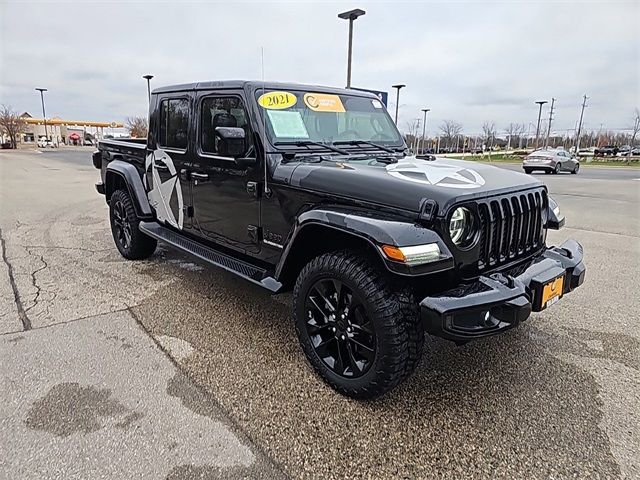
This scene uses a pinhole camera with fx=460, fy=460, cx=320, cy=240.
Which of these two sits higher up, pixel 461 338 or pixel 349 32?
pixel 349 32

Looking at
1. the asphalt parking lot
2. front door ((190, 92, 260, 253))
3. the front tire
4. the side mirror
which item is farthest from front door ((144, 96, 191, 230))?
the front tire

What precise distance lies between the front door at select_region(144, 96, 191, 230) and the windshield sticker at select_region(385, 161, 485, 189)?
6.37 feet

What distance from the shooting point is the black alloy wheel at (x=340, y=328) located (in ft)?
8.27

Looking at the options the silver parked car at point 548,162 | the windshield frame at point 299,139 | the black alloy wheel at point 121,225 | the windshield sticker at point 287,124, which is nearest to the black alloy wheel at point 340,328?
the windshield frame at point 299,139

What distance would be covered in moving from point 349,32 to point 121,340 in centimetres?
1056

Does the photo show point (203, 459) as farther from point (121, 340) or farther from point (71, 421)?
point (121, 340)

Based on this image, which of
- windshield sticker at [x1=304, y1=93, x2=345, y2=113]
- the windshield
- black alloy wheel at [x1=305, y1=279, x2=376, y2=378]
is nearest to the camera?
black alloy wheel at [x1=305, y1=279, x2=376, y2=378]

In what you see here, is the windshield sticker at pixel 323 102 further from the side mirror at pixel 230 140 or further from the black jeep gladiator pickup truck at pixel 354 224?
the side mirror at pixel 230 140

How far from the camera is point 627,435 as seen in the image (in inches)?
91.2

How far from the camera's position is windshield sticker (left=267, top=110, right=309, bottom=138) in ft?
10.6

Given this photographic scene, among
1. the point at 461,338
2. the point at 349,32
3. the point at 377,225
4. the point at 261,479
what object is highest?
the point at 349,32

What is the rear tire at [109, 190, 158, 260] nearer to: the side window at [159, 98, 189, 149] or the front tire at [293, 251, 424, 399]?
the side window at [159, 98, 189, 149]

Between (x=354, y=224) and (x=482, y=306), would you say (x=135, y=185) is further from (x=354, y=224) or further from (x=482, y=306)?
(x=482, y=306)

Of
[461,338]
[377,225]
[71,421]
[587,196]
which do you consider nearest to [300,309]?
[377,225]
